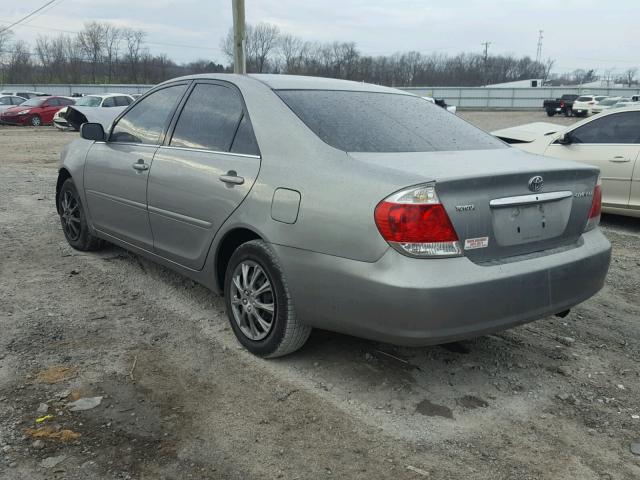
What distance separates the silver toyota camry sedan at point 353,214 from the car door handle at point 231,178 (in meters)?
0.02

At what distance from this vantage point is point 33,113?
26703 millimetres

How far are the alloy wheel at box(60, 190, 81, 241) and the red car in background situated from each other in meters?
23.9

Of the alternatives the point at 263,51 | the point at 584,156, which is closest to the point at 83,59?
the point at 263,51

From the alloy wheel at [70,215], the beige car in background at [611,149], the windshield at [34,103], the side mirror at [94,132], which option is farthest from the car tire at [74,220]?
the windshield at [34,103]

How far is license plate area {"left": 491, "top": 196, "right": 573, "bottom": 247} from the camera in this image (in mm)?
2789

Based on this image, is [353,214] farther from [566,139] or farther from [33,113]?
[33,113]

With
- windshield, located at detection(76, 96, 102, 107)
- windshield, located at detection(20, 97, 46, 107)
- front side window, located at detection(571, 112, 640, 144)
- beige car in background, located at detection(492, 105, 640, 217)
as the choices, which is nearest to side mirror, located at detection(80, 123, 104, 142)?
beige car in background, located at detection(492, 105, 640, 217)

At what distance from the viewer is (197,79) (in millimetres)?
4074

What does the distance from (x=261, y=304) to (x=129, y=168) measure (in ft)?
5.68

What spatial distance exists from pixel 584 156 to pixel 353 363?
5297mm

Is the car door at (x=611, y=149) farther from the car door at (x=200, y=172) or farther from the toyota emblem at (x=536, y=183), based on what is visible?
the car door at (x=200, y=172)

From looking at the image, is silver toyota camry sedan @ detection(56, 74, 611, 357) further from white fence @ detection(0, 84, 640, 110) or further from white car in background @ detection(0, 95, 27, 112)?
white fence @ detection(0, 84, 640, 110)

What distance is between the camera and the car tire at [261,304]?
3.12 m

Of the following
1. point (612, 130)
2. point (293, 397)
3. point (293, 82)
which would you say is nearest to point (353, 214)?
point (293, 397)
